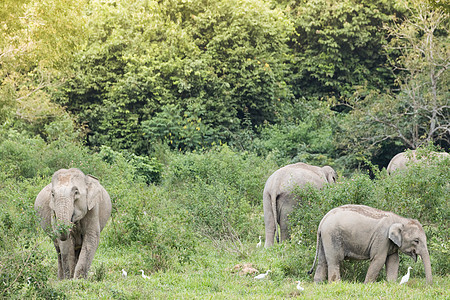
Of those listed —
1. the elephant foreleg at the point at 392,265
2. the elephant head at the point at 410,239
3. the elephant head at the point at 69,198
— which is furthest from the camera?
the elephant foreleg at the point at 392,265

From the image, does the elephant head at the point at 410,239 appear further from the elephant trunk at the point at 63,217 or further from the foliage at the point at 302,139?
the foliage at the point at 302,139

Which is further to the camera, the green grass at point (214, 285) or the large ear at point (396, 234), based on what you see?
the large ear at point (396, 234)

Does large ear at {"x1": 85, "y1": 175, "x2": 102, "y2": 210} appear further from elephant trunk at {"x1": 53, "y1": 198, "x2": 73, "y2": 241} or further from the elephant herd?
elephant trunk at {"x1": 53, "y1": 198, "x2": 73, "y2": 241}

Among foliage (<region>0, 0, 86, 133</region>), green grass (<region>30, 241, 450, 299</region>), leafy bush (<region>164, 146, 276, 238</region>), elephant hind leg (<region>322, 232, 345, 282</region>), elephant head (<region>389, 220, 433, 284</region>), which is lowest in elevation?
leafy bush (<region>164, 146, 276, 238</region>)

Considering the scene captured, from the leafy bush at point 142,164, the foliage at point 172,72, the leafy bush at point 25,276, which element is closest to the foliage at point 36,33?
the leafy bush at point 142,164

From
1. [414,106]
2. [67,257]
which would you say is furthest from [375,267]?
[414,106]

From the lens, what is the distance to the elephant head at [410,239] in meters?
7.51

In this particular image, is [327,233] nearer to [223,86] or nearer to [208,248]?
[208,248]

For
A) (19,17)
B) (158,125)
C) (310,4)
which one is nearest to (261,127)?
(158,125)

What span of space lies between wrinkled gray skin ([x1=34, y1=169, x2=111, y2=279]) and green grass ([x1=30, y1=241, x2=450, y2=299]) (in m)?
0.25

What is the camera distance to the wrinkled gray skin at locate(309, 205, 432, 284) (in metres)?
7.58

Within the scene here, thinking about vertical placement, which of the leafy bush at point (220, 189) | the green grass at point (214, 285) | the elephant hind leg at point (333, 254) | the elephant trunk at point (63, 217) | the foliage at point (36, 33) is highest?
the foliage at point (36, 33)

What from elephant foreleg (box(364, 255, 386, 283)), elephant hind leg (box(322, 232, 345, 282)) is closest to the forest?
elephant hind leg (box(322, 232, 345, 282))

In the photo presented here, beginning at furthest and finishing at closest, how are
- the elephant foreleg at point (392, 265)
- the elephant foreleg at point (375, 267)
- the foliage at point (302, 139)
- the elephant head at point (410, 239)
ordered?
the foliage at point (302, 139), the elephant foreleg at point (392, 265), the elephant foreleg at point (375, 267), the elephant head at point (410, 239)
